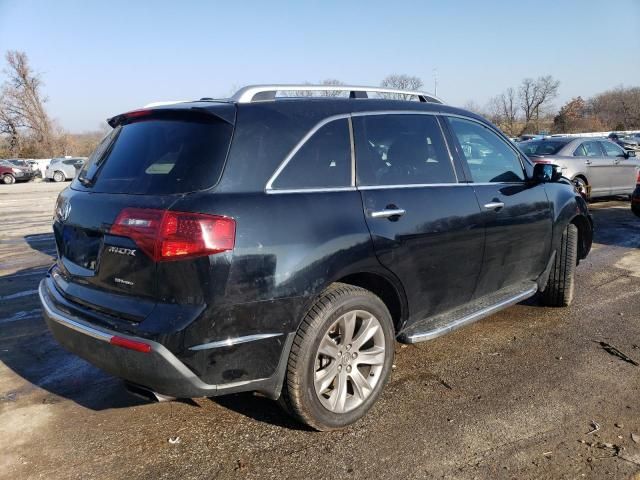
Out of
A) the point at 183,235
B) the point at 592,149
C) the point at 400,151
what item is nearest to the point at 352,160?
the point at 400,151

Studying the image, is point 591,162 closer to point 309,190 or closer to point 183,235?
point 309,190

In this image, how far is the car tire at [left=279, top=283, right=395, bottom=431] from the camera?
274 centimetres

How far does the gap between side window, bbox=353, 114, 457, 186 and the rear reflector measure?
1517 millimetres

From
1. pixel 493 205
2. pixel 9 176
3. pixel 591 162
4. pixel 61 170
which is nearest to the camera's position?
pixel 493 205

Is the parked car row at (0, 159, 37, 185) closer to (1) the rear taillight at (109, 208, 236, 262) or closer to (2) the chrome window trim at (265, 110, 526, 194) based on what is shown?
(2) the chrome window trim at (265, 110, 526, 194)

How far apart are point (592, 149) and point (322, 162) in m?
11.1

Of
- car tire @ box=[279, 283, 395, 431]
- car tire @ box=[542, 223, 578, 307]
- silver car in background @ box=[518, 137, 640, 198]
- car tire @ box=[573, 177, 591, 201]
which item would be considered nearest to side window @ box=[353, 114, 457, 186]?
car tire @ box=[279, 283, 395, 431]

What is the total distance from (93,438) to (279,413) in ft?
3.60

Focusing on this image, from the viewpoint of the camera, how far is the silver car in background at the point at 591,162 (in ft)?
37.2

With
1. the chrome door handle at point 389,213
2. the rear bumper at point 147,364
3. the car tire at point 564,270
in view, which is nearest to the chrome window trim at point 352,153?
the chrome door handle at point 389,213

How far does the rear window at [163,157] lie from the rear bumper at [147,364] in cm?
74

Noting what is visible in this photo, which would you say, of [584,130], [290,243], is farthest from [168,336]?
[584,130]

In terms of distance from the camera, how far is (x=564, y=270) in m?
4.89

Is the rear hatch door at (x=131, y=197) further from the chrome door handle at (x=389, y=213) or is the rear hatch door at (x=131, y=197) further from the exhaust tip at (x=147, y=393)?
the chrome door handle at (x=389, y=213)
